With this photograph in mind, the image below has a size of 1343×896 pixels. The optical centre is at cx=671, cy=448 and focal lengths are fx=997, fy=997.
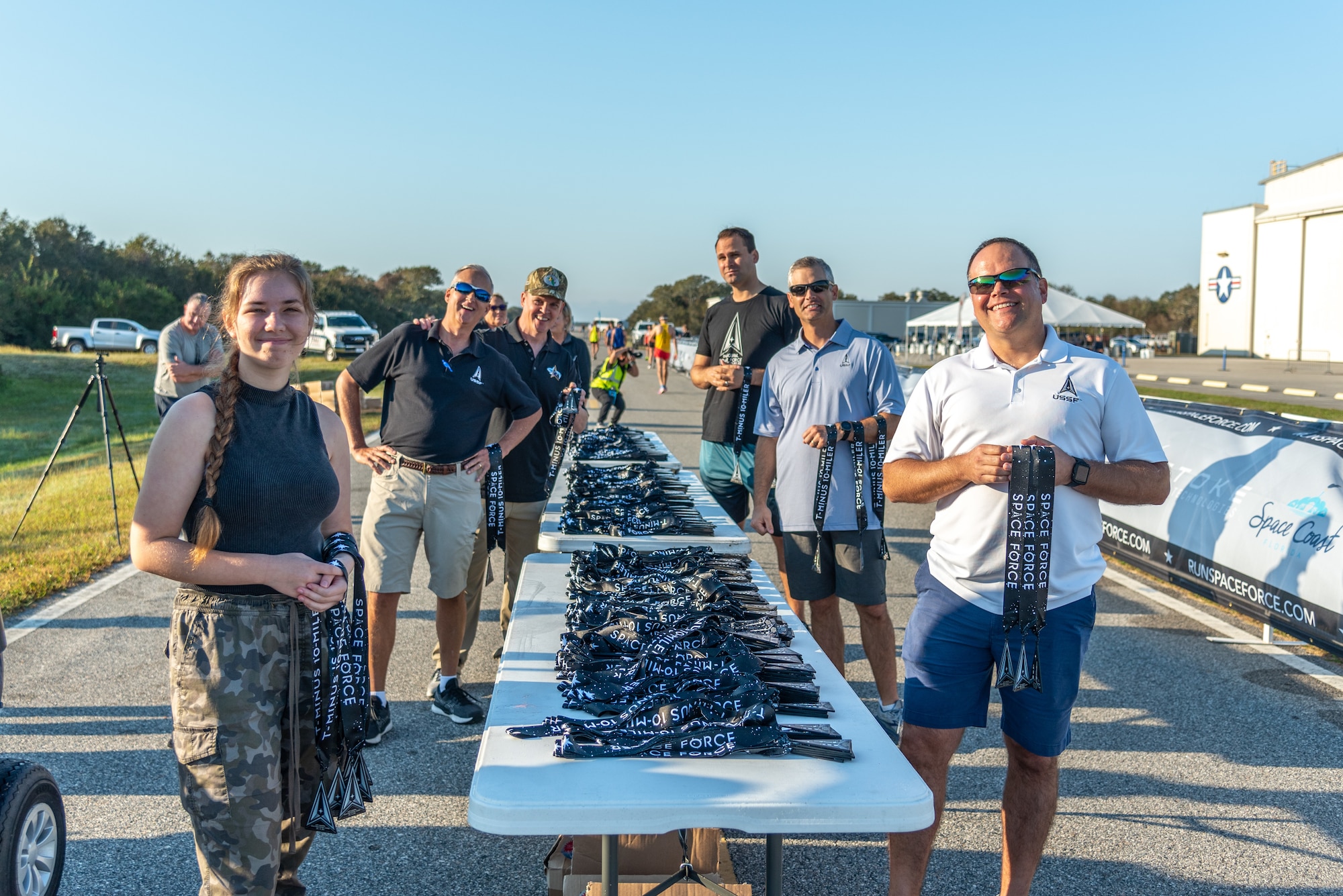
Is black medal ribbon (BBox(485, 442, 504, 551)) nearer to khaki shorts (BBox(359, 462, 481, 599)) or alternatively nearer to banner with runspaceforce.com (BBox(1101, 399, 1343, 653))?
khaki shorts (BBox(359, 462, 481, 599))

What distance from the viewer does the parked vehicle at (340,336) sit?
39.6m

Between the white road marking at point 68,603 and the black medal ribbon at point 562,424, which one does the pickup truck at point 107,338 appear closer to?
the white road marking at point 68,603

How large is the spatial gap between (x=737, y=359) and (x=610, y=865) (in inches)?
153

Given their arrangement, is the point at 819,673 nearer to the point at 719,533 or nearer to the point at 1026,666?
the point at 1026,666

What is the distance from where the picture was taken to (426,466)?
16.0 ft

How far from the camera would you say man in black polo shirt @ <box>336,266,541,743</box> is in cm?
487

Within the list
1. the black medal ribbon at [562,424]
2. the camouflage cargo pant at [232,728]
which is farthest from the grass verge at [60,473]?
the camouflage cargo pant at [232,728]

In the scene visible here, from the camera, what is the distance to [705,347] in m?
6.43

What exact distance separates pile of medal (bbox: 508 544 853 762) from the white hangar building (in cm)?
6253

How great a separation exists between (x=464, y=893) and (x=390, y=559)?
1866mm

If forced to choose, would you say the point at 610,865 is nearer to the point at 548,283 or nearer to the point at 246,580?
the point at 246,580

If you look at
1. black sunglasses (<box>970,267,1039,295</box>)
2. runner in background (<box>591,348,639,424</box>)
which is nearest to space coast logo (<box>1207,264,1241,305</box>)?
runner in background (<box>591,348,639,424</box>)

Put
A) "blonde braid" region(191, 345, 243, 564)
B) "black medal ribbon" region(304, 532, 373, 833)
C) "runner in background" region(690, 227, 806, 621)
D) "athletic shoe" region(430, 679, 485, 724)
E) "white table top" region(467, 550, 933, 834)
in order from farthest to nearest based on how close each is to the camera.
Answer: "runner in background" region(690, 227, 806, 621) → "athletic shoe" region(430, 679, 485, 724) → "black medal ribbon" region(304, 532, 373, 833) → "blonde braid" region(191, 345, 243, 564) → "white table top" region(467, 550, 933, 834)

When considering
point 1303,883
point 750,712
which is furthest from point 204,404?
point 1303,883
